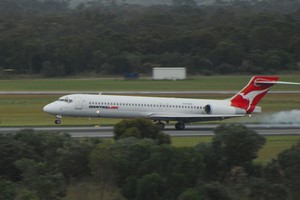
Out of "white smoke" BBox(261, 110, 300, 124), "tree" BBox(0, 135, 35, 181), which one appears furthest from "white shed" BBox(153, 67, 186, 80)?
"tree" BBox(0, 135, 35, 181)

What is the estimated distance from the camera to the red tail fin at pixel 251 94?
56469 mm

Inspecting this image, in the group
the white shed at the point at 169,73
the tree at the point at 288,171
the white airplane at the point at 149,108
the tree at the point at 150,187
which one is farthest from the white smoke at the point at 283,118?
the white shed at the point at 169,73

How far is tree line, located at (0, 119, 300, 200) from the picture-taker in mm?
28359

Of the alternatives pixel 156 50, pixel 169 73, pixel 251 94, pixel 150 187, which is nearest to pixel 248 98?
pixel 251 94

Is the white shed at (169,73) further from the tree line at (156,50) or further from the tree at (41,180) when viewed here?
the tree at (41,180)

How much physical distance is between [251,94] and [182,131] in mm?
6948

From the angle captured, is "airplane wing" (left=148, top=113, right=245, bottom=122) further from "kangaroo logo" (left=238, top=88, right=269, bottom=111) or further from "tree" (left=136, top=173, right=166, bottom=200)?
"tree" (left=136, top=173, right=166, bottom=200)

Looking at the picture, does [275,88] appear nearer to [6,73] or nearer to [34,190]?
[6,73]

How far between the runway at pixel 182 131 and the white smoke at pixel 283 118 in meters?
1.68

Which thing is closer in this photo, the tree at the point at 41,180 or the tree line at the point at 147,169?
the tree at the point at 41,180

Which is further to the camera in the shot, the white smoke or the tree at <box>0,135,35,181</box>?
the white smoke

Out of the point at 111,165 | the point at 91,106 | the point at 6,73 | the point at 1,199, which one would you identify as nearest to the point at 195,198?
the point at 111,165

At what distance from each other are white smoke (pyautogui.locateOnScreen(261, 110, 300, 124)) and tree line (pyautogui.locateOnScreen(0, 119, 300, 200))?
24.4m

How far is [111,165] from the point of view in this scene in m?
30.0
